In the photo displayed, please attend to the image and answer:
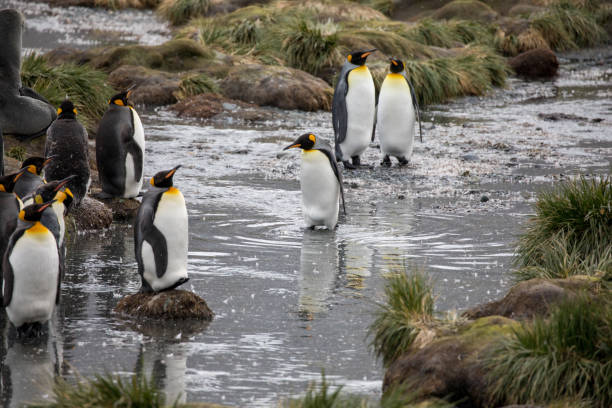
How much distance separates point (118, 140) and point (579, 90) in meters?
12.1

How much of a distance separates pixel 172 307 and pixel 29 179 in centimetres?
165

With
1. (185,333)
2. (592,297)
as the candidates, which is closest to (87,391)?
(185,333)

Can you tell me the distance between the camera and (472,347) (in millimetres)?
4254

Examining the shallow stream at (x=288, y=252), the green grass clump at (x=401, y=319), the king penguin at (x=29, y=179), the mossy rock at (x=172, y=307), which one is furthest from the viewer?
the king penguin at (x=29, y=179)

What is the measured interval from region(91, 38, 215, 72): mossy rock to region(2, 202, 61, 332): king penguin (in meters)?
11.2

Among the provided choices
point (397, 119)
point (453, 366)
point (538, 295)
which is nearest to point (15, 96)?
point (397, 119)

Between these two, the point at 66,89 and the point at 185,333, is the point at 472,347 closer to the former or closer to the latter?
the point at 185,333

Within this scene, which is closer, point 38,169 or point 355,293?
point 355,293

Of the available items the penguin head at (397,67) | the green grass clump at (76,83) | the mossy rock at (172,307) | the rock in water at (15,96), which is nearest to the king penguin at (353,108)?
the penguin head at (397,67)

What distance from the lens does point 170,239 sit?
5668 mm

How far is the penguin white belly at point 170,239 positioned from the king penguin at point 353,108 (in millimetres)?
5239

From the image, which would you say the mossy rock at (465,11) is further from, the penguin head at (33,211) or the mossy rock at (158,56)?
the penguin head at (33,211)

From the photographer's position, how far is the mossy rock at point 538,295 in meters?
4.65

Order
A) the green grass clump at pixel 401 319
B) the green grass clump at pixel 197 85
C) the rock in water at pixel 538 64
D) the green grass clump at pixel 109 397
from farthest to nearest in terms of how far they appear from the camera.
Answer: the rock in water at pixel 538 64 → the green grass clump at pixel 197 85 → the green grass clump at pixel 401 319 → the green grass clump at pixel 109 397
